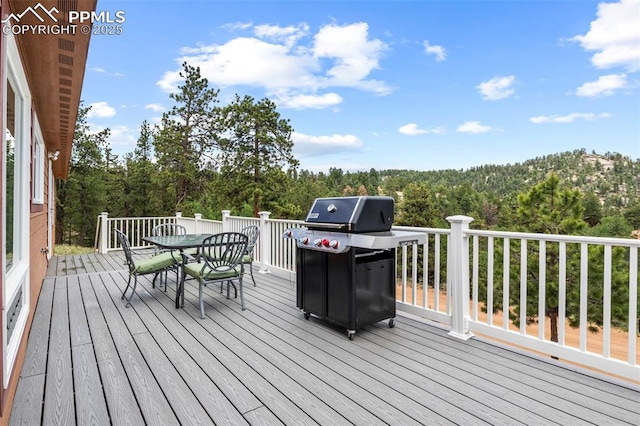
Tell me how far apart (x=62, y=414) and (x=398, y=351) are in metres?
2.23

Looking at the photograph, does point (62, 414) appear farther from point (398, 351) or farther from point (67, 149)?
point (67, 149)

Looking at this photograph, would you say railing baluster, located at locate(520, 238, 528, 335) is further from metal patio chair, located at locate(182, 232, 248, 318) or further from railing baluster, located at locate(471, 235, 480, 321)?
metal patio chair, located at locate(182, 232, 248, 318)

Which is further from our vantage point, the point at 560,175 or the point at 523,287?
the point at 560,175

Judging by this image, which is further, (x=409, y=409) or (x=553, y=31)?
(x=553, y=31)

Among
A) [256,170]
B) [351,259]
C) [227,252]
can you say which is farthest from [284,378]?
[256,170]

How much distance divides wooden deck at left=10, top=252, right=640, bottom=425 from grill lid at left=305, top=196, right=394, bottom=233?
100 cm

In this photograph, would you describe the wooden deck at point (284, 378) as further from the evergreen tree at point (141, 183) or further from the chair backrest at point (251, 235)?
the evergreen tree at point (141, 183)

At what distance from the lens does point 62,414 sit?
72.4 inches

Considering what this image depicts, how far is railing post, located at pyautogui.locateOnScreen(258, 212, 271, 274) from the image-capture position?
5477mm

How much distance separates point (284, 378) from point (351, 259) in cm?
107

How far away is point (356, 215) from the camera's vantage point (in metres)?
2.80

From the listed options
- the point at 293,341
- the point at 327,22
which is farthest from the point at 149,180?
the point at 293,341

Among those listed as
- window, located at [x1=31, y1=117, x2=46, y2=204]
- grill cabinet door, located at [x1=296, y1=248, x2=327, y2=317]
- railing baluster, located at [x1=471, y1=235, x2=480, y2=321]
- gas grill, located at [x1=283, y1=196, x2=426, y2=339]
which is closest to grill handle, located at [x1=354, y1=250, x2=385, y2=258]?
gas grill, located at [x1=283, y1=196, x2=426, y2=339]

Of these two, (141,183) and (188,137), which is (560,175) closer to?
(188,137)
